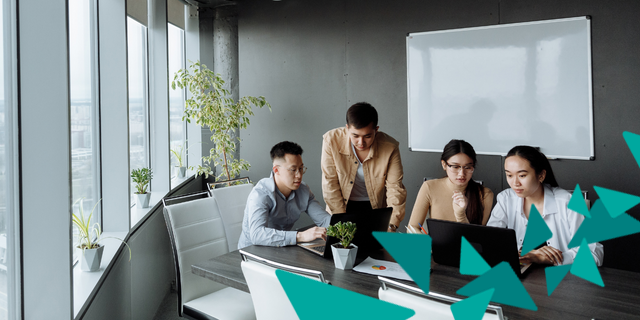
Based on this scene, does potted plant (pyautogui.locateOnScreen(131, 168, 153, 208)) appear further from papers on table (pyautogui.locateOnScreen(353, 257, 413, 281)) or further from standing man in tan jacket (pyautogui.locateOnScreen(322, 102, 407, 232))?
papers on table (pyautogui.locateOnScreen(353, 257, 413, 281))

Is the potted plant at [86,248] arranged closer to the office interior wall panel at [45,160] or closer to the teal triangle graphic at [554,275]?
the office interior wall panel at [45,160]

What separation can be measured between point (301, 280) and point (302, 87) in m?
4.78

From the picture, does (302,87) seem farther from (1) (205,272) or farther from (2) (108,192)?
(1) (205,272)

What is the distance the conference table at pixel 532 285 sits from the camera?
4.99ft

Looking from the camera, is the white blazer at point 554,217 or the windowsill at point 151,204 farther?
the windowsill at point 151,204

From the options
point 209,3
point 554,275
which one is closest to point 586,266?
point 554,275

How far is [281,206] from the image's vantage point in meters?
2.74

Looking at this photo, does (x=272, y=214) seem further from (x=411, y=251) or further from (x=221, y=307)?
(x=411, y=251)

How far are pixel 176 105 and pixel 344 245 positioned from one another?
350cm

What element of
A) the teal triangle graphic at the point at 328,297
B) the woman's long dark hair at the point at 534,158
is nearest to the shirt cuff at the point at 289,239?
the woman's long dark hair at the point at 534,158

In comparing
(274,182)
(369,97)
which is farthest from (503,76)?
(274,182)

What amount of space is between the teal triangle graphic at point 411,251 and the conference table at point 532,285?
133cm

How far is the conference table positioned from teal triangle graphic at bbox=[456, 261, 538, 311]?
1.32m

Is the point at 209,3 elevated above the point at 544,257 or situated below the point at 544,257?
above
